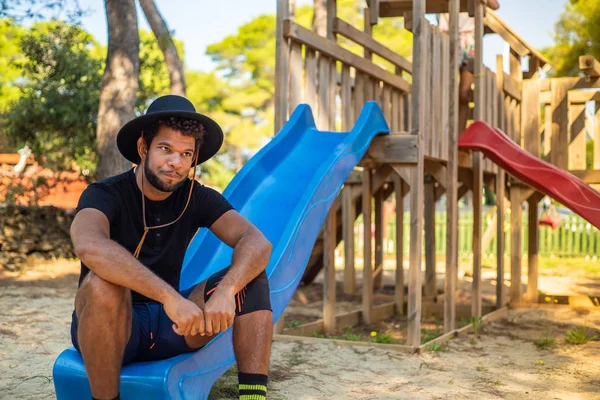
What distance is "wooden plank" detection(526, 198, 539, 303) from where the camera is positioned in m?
8.80

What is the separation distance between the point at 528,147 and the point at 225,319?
6.98 metres

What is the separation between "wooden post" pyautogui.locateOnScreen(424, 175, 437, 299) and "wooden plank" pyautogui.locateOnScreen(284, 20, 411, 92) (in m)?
2.15

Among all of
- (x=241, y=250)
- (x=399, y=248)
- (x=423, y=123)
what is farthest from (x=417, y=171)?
(x=241, y=250)

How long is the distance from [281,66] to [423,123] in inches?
48.8

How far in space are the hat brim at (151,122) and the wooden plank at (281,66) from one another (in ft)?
8.11

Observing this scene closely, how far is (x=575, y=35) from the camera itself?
24.1 metres

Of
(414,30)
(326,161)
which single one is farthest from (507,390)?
(414,30)

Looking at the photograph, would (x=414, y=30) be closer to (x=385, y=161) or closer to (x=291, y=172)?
(x=385, y=161)

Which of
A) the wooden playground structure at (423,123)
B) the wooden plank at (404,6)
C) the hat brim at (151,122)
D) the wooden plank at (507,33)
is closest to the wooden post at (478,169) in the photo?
the wooden playground structure at (423,123)

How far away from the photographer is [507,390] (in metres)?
4.50

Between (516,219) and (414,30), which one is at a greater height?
(414,30)

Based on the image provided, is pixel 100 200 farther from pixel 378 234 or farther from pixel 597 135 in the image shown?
pixel 597 135

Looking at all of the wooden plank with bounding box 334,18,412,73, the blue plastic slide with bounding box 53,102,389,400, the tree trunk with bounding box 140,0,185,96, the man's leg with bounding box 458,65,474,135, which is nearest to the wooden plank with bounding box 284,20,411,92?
the wooden plank with bounding box 334,18,412,73

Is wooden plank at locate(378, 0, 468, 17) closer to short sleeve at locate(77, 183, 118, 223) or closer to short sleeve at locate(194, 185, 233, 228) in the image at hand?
short sleeve at locate(194, 185, 233, 228)
